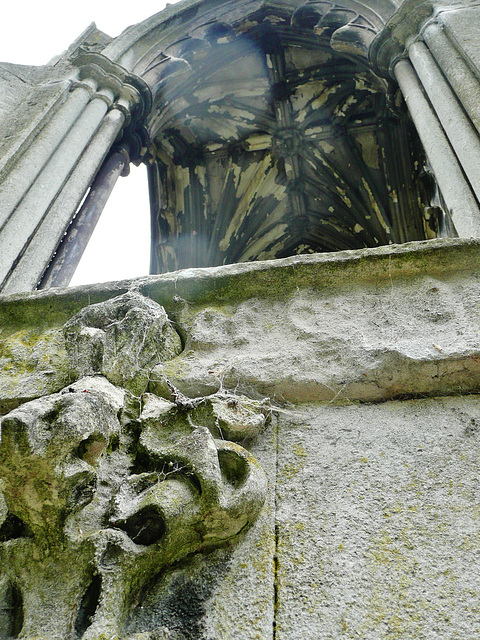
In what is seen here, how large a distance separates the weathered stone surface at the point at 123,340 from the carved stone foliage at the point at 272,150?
3997 mm

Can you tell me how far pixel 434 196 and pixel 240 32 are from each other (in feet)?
10.1

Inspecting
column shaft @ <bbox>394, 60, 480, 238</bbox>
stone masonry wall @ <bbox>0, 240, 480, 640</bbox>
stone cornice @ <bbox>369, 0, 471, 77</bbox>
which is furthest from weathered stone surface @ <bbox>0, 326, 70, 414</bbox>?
stone cornice @ <bbox>369, 0, 471, 77</bbox>

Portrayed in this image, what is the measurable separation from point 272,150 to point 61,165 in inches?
162

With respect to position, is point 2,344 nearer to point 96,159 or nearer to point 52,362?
point 52,362

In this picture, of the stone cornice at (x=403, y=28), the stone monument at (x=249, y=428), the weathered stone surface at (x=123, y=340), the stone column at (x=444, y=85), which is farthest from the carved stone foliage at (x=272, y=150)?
the weathered stone surface at (x=123, y=340)

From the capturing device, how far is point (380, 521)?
1.02m

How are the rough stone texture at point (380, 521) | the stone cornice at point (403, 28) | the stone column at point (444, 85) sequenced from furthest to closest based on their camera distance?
the stone cornice at point (403, 28), the stone column at point (444, 85), the rough stone texture at point (380, 521)

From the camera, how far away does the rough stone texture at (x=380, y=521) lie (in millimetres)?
868

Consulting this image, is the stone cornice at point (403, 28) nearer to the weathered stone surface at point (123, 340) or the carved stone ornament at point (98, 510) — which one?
the weathered stone surface at point (123, 340)

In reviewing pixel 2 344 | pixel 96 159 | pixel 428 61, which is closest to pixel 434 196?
pixel 428 61

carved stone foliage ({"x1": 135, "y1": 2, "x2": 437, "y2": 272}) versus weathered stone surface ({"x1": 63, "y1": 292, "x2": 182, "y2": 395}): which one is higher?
carved stone foliage ({"x1": 135, "y1": 2, "x2": 437, "y2": 272})

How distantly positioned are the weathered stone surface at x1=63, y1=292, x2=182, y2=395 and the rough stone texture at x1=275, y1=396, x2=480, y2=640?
459 millimetres

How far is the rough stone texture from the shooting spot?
868 millimetres

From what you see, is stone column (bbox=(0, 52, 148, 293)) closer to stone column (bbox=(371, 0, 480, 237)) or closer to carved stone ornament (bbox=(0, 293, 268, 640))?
carved stone ornament (bbox=(0, 293, 268, 640))
